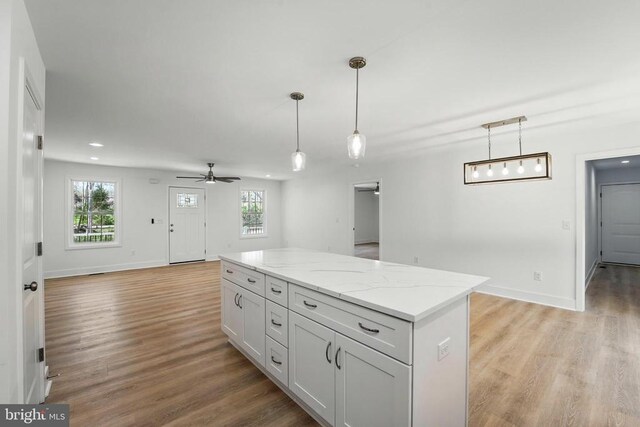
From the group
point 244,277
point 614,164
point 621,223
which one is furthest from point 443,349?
point 621,223

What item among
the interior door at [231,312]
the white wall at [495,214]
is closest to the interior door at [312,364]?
the interior door at [231,312]

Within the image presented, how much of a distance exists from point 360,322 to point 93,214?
22.9 ft

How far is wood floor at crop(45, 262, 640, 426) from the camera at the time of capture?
6.08ft

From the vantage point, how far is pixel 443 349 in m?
1.42

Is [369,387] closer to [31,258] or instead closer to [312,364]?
[312,364]

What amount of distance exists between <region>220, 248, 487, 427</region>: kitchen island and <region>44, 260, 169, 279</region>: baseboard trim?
568 cm

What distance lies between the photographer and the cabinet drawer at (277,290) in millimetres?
1985

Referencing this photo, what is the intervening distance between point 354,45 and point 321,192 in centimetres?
574

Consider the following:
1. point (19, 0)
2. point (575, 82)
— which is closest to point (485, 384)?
point (575, 82)

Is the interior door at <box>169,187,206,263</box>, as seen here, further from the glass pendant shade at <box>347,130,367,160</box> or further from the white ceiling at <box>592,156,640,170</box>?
the white ceiling at <box>592,156,640,170</box>

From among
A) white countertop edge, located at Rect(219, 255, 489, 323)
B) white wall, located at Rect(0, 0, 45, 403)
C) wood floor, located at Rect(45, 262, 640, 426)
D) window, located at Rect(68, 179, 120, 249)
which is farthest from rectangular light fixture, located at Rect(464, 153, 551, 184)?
window, located at Rect(68, 179, 120, 249)

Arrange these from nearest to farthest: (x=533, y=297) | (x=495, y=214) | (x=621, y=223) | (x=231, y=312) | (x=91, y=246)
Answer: (x=231, y=312), (x=533, y=297), (x=495, y=214), (x=91, y=246), (x=621, y=223)

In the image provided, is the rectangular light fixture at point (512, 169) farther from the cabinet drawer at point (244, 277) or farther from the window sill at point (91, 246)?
the window sill at point (91, 246)

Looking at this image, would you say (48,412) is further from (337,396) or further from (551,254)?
(551,254)
